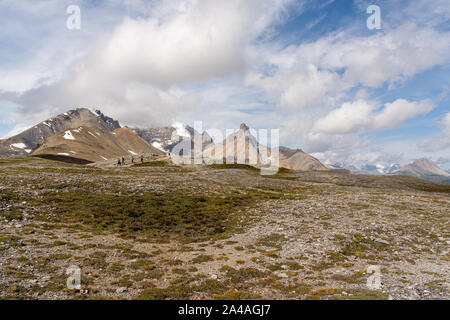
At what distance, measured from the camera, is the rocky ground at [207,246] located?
15.3 metres

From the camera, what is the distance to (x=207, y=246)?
82.1ft

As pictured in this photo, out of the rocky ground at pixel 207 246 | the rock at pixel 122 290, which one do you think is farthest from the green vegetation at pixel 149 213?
the rock at pixel 122 290

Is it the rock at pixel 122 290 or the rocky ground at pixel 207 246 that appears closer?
the rock at pixel 122 290

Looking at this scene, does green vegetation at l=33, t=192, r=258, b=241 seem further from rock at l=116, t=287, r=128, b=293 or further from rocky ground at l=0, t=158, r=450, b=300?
rock at l=116, t=287, r=128, b=293

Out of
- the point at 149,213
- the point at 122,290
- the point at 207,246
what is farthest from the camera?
the point at 149,213

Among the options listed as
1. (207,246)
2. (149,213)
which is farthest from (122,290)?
(149,213)

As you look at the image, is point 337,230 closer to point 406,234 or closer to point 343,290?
point 406,234

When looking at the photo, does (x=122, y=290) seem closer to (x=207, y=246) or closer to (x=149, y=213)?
(x=207, y=246)

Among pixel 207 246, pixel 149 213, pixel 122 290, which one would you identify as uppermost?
pixel 149 213

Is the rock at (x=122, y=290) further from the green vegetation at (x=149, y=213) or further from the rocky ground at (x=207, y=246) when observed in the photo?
the green vegetation at (x=149, y=213)

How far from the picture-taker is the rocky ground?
50.2 ft

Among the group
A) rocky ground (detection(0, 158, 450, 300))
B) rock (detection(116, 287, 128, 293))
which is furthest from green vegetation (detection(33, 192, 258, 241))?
rock (detection(116, 287, 128, 293))
